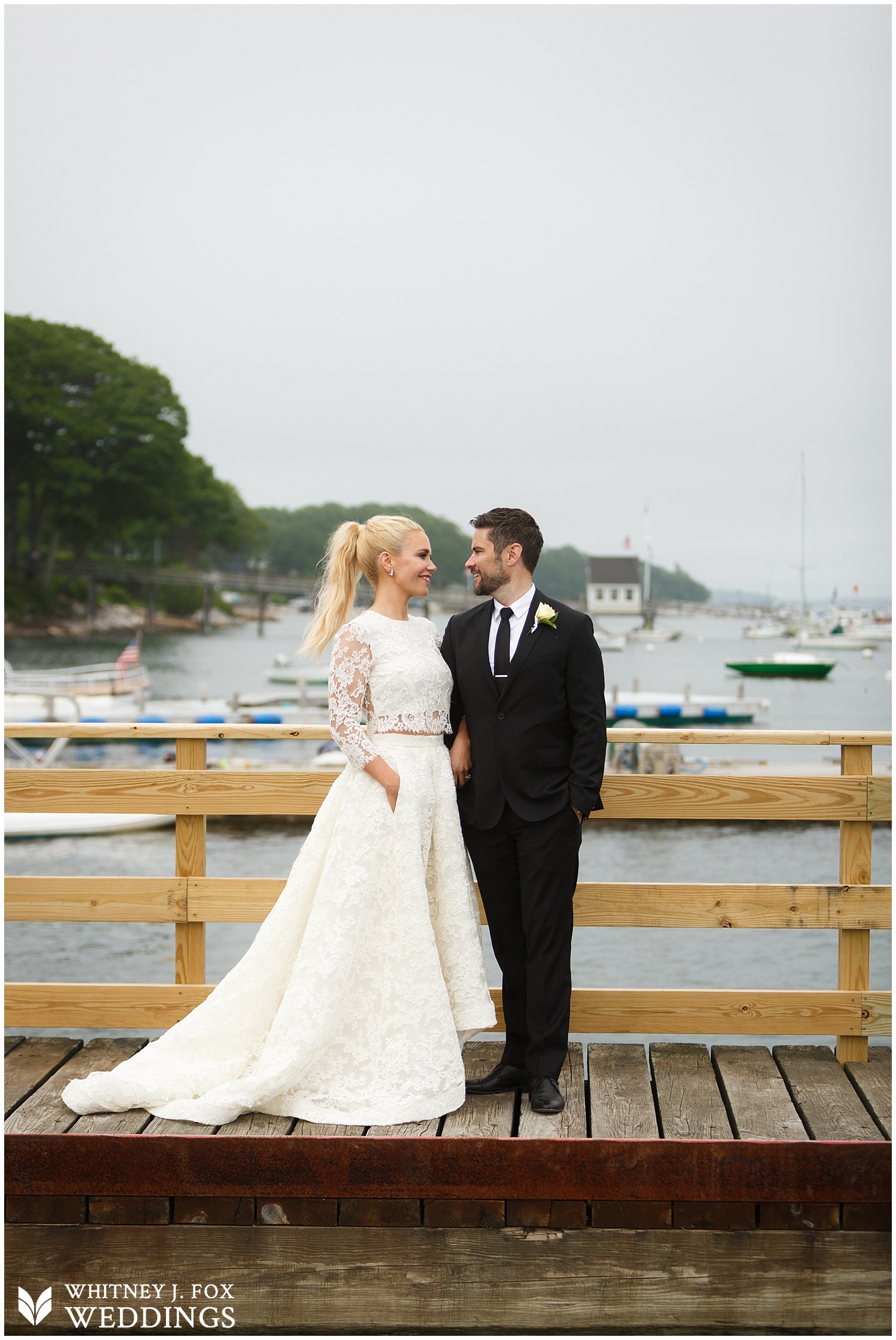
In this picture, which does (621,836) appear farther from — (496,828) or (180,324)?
(180,324)

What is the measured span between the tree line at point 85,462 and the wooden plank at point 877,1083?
70.2m

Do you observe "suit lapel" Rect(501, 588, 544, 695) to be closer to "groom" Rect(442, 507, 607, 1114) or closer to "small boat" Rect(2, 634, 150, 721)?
"groom" Rect(442, 507, 607, 1114)

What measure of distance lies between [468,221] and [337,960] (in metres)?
102

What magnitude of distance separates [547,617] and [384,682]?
1.85 feet

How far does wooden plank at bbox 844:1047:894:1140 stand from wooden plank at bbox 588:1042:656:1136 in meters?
0.71

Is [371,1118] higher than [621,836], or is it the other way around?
[371,1118]

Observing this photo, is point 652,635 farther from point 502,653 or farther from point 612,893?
point 502,653

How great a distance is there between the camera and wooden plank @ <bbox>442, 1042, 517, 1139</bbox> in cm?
339

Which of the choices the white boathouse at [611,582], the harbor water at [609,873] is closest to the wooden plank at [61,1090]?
the harbor water at [609,873]

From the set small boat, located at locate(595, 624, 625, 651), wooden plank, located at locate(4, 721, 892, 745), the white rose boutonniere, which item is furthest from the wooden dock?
small boat, located at locate(595, 624, 625, 651)

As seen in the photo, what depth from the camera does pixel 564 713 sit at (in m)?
3.64

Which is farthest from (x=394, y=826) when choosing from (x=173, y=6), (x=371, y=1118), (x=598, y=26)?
(x=173, y=6)

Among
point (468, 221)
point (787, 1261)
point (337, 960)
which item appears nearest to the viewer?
point (787, 1261)

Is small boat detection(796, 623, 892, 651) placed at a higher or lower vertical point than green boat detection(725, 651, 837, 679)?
higher
